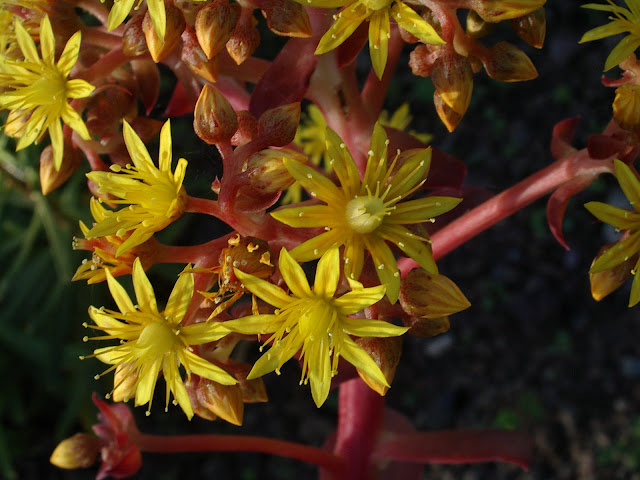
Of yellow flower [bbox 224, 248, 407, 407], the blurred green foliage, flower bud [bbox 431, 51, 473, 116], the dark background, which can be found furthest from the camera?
the dark background

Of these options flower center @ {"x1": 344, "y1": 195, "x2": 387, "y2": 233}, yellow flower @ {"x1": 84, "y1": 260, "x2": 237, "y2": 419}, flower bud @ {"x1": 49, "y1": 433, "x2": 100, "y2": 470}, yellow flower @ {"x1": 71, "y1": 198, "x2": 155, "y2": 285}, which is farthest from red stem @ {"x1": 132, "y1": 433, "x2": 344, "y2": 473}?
flower center @ {"x1": 344, "y1": 195, "x2": 387, "y2": 233}

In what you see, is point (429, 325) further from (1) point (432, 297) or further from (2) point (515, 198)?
(2) point (515, 198)

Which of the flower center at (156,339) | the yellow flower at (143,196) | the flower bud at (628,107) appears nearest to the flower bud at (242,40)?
the yellow flower at (143,196)

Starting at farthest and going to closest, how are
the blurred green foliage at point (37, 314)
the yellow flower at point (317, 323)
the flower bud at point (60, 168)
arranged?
1. the blurred green foliage at point (37, 314)
2. the flower bud at point (60, 168)
3. the yellow flower at point (317, 323)

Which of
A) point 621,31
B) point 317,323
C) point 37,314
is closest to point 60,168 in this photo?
point 317,323

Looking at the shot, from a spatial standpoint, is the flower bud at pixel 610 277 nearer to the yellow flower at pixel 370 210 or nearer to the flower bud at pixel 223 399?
the yellow flower at pixel 370 210

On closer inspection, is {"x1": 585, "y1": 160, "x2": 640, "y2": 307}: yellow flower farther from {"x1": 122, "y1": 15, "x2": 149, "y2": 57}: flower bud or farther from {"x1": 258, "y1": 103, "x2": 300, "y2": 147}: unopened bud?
{"x1": 122, "y1": 15, "x2": 149, "y2": 57}: flower bud

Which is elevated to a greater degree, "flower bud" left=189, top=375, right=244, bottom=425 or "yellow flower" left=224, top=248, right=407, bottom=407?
"yellow flower" left=224, top=248, right=407, bottom=407

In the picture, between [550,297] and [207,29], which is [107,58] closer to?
[207,29]
